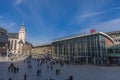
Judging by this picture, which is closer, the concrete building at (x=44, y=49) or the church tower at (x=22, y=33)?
the concrete building at (x=44, y=49)

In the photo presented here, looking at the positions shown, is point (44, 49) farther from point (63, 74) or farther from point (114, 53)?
point (63, 74)

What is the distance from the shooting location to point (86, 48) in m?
64.9

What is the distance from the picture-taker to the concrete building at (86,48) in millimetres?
59853

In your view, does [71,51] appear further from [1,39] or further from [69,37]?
[1,39]

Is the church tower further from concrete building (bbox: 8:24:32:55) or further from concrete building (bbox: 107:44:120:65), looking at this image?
concrete building (bbox: 107:44:120:65)

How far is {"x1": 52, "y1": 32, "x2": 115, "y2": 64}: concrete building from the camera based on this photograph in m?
59.9

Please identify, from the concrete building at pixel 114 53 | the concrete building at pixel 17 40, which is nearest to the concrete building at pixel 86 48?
the concrete building at pixel 114 53

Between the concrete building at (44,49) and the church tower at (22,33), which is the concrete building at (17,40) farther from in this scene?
the concrete building at (44,49)

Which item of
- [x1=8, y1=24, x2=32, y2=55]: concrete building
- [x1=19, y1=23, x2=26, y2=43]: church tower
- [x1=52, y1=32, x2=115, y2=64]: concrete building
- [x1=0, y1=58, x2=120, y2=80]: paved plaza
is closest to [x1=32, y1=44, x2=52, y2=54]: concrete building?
[x1=52, y1=32, x2=115, y2=64]: concrete building

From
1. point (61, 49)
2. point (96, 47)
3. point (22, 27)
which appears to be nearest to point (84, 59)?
point (96, 47)

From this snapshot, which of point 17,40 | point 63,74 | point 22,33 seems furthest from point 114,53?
point 22,33

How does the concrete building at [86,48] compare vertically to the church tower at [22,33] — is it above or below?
below

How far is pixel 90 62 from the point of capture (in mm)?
62656

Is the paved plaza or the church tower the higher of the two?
the church tower
